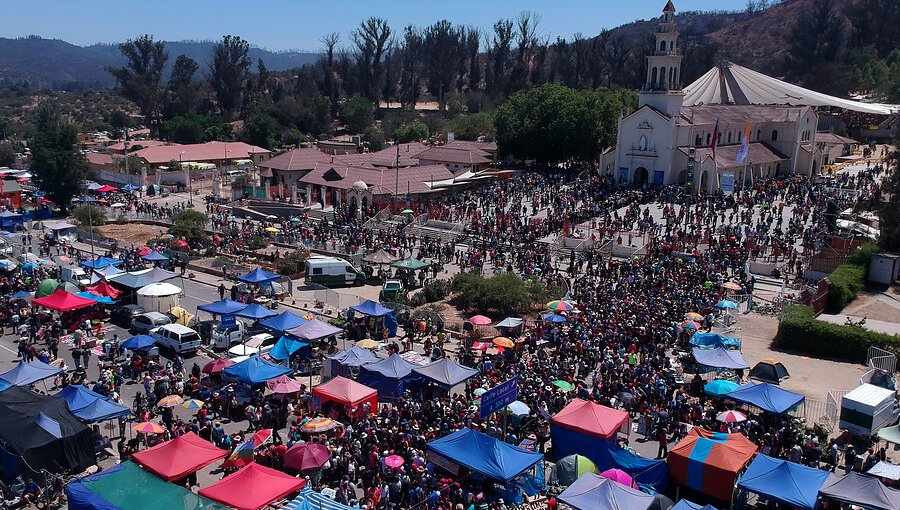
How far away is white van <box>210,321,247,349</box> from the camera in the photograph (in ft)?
81.0

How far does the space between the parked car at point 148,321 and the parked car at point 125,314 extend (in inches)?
67.3

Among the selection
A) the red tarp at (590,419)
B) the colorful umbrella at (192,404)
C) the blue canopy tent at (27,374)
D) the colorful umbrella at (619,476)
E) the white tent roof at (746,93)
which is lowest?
the colorful umbrella at (192,404)

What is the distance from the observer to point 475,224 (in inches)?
1639

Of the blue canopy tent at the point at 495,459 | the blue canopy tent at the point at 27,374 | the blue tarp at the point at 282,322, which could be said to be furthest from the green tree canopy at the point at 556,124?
the blue canopy tent at the point at 495,459

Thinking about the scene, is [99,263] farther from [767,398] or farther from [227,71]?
[227,71]

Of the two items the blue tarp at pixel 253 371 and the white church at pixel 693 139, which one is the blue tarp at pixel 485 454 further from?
the white church at pixel 693 139

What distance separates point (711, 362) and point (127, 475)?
1475 cm

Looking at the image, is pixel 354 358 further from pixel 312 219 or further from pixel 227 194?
pixel 227 194

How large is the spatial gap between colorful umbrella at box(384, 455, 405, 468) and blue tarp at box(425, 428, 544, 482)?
629 millimetres

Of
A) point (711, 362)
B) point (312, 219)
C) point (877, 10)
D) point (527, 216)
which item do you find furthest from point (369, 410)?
point (877, 10)

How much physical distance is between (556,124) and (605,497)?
45.6 m

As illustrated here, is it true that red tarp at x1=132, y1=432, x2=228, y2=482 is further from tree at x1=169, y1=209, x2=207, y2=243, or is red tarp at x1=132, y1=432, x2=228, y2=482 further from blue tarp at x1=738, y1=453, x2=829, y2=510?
tree at x1=169, y1=209, x2=207, y2=243

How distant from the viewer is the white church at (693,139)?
163 feet

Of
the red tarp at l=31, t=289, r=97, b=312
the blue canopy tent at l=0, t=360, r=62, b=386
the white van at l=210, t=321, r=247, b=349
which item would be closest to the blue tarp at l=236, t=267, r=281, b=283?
the white van at l=210, t=321, r=247, b=349
